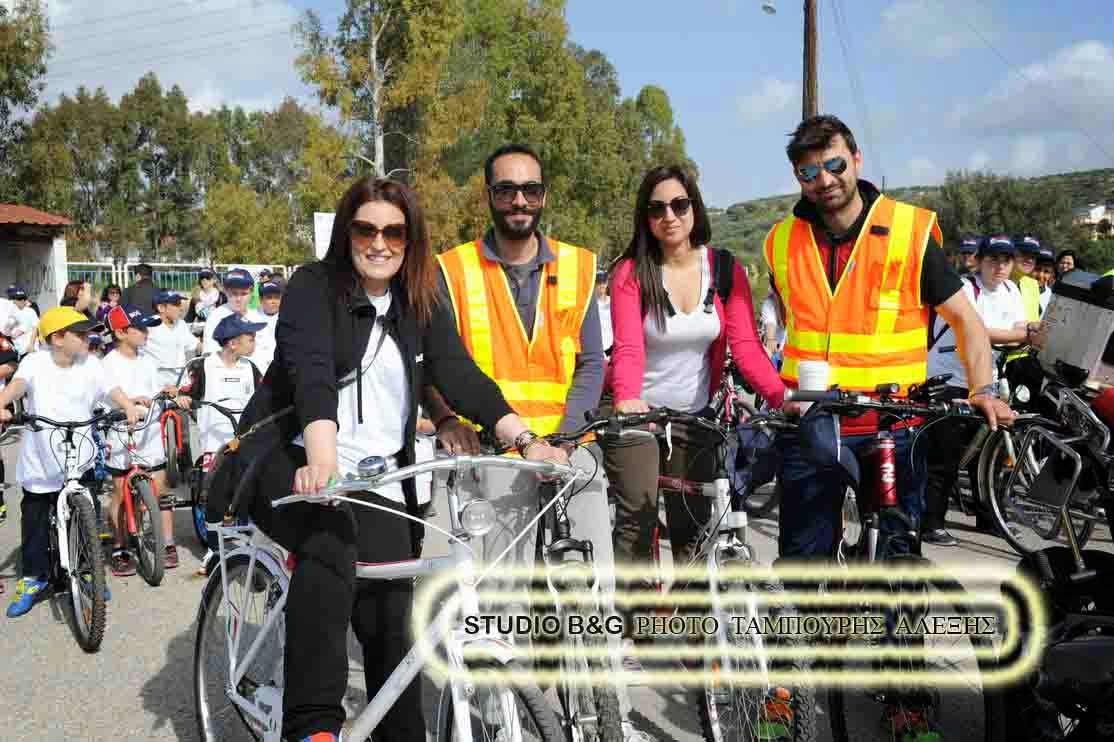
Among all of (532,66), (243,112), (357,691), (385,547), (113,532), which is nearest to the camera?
(385,547)

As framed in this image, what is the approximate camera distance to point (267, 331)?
337 inches

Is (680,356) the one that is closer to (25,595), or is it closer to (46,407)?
(46,407)

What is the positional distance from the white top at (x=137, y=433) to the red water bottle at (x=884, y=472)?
17.4ft

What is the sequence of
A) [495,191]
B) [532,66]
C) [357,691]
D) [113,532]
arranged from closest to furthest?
[495,191], [357,691], [113,532], [532,66]

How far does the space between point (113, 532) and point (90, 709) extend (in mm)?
2664

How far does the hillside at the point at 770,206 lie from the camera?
48688mm

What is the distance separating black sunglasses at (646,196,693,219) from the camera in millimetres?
3902

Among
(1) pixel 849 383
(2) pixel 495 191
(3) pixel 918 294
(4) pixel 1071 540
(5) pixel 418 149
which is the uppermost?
(5) pixel 418 149

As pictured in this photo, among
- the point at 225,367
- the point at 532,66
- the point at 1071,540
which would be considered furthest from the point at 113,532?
the point at 532,66

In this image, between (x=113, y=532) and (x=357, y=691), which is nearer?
(x=357, y=691)

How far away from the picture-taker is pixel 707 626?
3.27m

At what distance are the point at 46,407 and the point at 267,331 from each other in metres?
2.89

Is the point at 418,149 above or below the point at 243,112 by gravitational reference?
below

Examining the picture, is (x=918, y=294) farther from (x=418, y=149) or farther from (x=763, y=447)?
(x=418, y=149)
